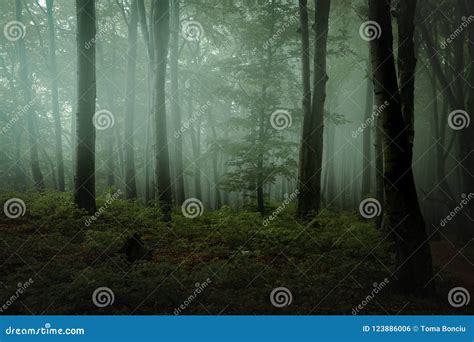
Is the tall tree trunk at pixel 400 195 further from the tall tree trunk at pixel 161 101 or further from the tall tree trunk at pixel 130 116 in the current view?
the tall tree trunk at pixel 130 116

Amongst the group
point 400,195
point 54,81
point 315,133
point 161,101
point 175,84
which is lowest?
point 400,195

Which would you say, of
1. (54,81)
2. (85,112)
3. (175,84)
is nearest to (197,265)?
(85,112)

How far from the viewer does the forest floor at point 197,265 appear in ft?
20.1

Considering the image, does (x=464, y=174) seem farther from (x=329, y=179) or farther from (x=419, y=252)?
(x=329, y=179)

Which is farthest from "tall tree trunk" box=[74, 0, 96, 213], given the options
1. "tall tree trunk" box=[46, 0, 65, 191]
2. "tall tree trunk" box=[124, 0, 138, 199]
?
"tall tree trunk" box=[46, 0, 65, 191]

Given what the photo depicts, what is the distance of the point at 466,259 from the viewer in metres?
12.4

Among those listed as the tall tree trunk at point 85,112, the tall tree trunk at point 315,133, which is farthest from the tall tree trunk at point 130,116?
the tall tree trunk at point 315,133

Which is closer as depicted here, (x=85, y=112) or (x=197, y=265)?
(x=197, y=265)

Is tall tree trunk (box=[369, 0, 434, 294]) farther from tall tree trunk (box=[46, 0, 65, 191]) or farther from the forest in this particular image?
tall tree trunk (box=[46, 0, 65, 191])

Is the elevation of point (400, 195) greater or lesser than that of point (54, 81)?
lesser

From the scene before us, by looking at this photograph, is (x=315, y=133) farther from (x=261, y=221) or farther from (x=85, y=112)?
(x=85, y=112)

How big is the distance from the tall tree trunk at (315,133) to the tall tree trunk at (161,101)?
14.8 feet

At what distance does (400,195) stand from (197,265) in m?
4.17

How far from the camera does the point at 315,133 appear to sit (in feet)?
42.5
